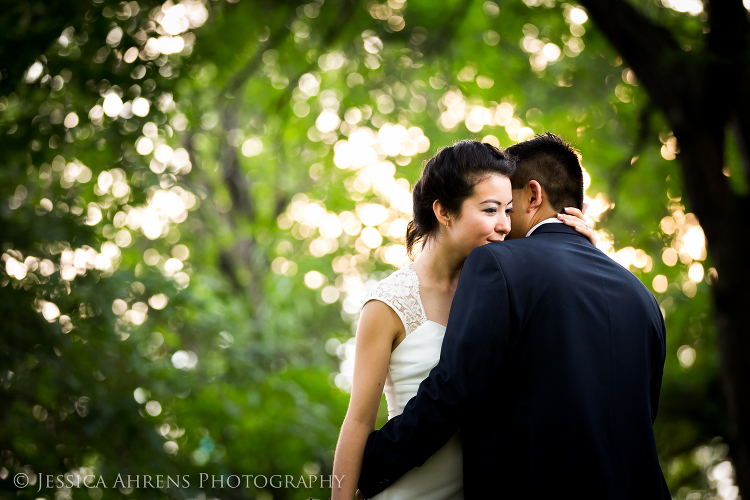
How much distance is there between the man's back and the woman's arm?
0.36m

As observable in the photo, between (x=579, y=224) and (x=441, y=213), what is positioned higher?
(x=579, y=224)

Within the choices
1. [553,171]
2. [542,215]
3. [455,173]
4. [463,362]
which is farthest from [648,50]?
[463,362]

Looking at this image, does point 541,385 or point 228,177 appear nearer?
point 541,385

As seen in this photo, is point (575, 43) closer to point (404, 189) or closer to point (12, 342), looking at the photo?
point (404, 189)

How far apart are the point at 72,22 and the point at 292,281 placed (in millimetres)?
8847

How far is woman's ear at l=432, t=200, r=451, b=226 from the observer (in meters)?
2.30

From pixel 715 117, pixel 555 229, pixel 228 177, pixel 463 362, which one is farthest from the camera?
pixel 228 177

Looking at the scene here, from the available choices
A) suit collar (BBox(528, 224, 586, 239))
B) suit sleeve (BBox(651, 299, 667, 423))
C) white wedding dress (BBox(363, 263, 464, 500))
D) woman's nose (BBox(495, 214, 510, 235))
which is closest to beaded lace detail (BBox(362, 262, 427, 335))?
white wedding dress (BBox(363, 263, 464, 500))

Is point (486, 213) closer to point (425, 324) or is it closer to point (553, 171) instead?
point (553, 171)

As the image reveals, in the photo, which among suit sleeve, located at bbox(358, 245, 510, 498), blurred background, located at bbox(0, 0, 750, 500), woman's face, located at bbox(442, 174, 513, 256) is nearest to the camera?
suit sleeve, located at bbox(358, 245, 510, 498)

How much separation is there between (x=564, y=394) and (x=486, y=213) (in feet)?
2.32

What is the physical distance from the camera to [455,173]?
2.25m

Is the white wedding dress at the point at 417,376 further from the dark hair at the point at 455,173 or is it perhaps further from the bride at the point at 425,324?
the dark hair at the point at 455,173

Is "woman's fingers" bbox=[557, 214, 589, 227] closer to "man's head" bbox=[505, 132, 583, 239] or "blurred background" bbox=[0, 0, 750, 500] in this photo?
"man's head" bbox=[505, 132, 583, 239]
